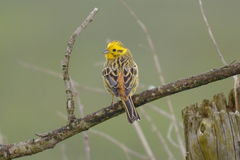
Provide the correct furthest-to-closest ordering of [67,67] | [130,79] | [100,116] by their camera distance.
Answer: [130,79] < [100,116] < [67,67]

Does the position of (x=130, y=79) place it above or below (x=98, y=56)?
below

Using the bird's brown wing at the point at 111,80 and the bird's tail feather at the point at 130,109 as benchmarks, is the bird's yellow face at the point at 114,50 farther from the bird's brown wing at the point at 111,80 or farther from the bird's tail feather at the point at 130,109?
the bird's tail feather at the point at 130,109

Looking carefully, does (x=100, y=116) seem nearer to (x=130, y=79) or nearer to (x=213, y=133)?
(x=213, y=133)

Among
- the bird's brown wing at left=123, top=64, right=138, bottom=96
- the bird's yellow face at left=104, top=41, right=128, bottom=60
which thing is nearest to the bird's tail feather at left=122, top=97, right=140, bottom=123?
the bird's brown wing at left=123, top=64, right=138, bottom=96

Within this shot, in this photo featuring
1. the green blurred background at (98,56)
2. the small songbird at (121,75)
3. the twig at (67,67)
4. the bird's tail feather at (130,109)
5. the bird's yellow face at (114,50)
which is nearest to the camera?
the twig at (67,67)

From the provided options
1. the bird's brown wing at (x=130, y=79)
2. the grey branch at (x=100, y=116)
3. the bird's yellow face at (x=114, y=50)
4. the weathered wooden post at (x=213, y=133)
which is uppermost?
the bird's yellow face at (x=114, y=50)

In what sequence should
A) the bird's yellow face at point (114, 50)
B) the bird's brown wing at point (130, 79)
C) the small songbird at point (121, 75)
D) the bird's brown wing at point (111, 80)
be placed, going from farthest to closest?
the bird's yellow face at point (114, 50), the bird's brown wing at point (111, 80), the bird's brown wing at point (130, 79), the small songbird at point (121, 75)

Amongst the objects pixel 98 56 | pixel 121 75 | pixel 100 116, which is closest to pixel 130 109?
pixel 100 116

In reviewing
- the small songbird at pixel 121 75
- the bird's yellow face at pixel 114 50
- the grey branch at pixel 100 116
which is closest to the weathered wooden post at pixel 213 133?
the grey branch at pixel 100 116
